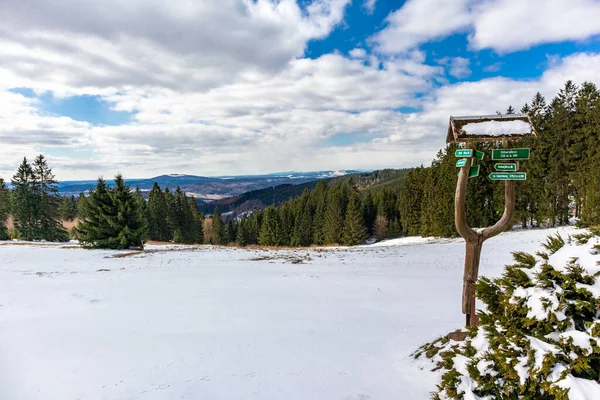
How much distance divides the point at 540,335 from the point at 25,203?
55338 millimetres

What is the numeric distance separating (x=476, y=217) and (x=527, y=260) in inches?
1279

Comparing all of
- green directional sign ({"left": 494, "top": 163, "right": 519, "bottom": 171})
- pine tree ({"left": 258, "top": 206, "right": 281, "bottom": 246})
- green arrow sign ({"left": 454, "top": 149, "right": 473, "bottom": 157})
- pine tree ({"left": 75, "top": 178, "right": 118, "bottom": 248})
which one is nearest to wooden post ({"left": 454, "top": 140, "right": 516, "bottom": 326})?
green arrow sign ({"left": 454, "top": 149, "right": 473, "bottom": 157})

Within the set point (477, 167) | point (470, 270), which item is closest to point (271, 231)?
point (470, 270)

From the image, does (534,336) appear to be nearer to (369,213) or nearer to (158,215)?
(158,215)

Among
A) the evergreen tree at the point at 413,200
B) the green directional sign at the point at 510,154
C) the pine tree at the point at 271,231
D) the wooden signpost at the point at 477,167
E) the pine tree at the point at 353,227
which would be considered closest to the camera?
the green directional sign at the point at 510,154

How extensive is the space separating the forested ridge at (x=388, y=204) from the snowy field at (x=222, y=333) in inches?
176

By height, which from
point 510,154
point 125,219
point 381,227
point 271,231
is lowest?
point 271,231

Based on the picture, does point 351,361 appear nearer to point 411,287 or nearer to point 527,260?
point 527,260

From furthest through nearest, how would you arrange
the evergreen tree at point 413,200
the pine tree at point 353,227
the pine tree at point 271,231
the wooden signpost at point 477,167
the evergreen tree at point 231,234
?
the evergreen tree at point 231,234
the pine tree at point 271,231
the pine tree at point 353,227
the evergreen tree at point 413,200
the wooden signpost at point 477,167

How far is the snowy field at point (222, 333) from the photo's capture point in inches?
199

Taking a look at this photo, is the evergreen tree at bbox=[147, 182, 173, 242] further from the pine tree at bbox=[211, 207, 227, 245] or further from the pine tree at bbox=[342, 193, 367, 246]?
the pine tree at bbox=[342, 193, 367, 246]

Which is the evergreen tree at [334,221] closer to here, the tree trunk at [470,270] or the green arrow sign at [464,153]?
the tree trunk at [470,270]

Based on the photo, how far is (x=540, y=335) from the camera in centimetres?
326

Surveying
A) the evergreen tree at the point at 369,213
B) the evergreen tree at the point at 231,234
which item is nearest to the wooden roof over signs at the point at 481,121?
the evergreen tree at the point at 369,213
